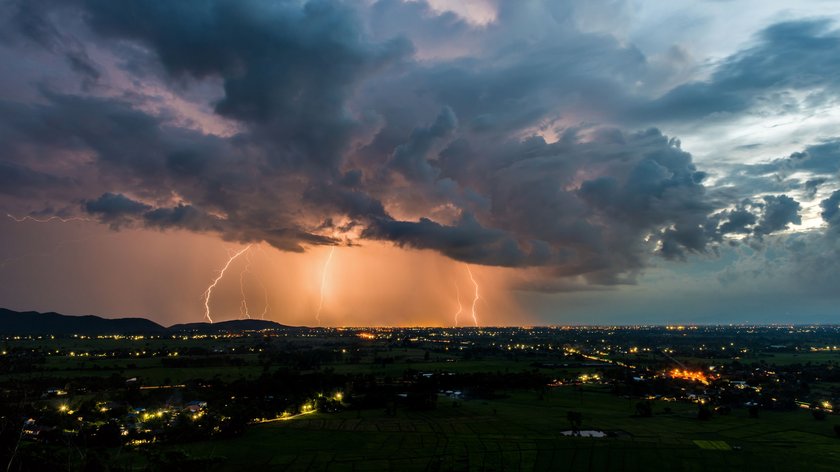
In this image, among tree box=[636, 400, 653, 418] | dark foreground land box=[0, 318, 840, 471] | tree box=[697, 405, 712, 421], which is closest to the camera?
dark foreground land box=[0, 318, 840, 471]

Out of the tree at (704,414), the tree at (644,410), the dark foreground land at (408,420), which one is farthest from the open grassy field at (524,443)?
the tree at (644,410)

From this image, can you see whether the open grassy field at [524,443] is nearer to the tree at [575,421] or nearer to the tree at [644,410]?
the tree at [575,421]

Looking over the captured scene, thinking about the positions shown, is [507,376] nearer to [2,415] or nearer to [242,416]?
[242,416]

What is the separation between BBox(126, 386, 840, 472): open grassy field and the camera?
264 ft

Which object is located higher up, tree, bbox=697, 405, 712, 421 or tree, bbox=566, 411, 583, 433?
tree, bbox=566, 411, 583, 433

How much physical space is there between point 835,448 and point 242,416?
340 feet

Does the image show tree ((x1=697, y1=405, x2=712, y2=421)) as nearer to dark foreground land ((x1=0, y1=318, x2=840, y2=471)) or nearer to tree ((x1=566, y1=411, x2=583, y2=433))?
dark foreground land ((x1=0, y1=318, x2=840, y2=471))

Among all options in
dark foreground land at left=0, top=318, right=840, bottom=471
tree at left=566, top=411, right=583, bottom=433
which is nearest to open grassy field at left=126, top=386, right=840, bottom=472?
dark foreground land at left=0, top=318, right=840, bottom=471

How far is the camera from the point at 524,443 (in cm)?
8950

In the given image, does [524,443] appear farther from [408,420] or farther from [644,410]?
[644,410]

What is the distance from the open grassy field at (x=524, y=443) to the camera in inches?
3169

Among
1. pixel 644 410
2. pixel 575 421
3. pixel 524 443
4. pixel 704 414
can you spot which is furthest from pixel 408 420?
pixel 704 414

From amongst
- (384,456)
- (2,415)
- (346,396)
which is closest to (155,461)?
(2,415)

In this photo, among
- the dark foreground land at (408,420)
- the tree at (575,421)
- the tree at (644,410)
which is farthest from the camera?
the tree at (644,410)
